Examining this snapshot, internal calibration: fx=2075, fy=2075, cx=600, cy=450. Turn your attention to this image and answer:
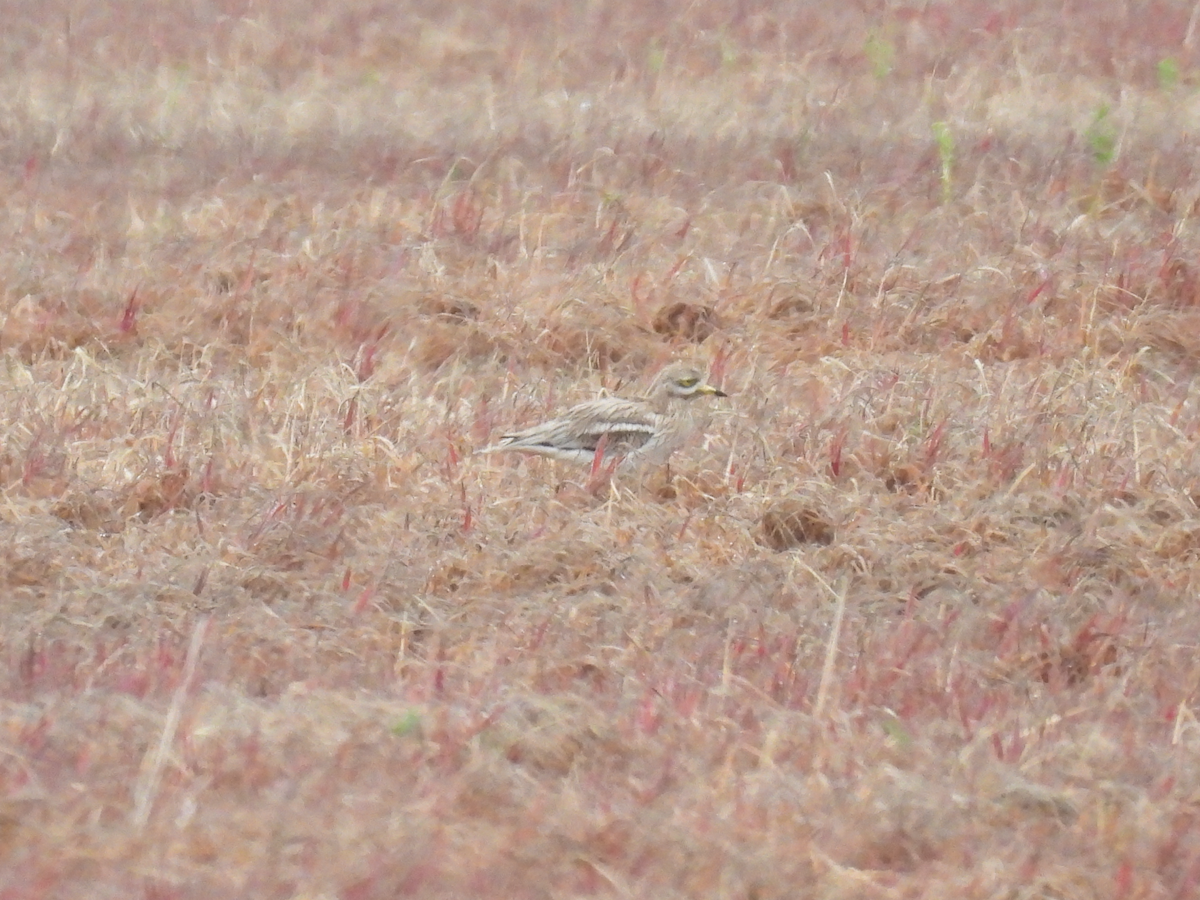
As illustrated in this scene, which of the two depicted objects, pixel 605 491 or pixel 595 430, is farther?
pixel 595 430

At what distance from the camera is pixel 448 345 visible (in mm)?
10430

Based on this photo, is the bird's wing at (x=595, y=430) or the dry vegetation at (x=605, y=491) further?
the bird's wing at (x=595, y=430)

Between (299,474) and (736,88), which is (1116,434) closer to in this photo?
(299,474)

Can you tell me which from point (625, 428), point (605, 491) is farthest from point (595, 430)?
point (605, 491)

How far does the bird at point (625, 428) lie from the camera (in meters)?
8.48

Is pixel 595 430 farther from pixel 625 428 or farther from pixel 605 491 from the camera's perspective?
pixel 605 491

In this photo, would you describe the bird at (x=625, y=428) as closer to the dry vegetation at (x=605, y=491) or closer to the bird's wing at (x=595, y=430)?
the bird's wing at (x=595, y=430)

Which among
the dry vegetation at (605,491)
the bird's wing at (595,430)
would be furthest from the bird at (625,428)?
the dry vegetation at (605,491)

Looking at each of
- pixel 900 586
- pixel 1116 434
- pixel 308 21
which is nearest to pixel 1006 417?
pixel 1116 434

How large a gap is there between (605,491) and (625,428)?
0.47 m

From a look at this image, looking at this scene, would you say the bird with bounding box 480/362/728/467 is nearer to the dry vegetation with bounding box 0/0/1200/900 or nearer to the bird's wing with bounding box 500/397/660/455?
the bird's wing with bounding box 500/397/660/455

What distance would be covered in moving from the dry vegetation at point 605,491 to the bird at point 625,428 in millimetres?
129

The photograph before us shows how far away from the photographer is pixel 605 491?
8.19m

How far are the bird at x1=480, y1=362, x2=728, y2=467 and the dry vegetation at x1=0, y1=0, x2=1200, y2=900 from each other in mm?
129
